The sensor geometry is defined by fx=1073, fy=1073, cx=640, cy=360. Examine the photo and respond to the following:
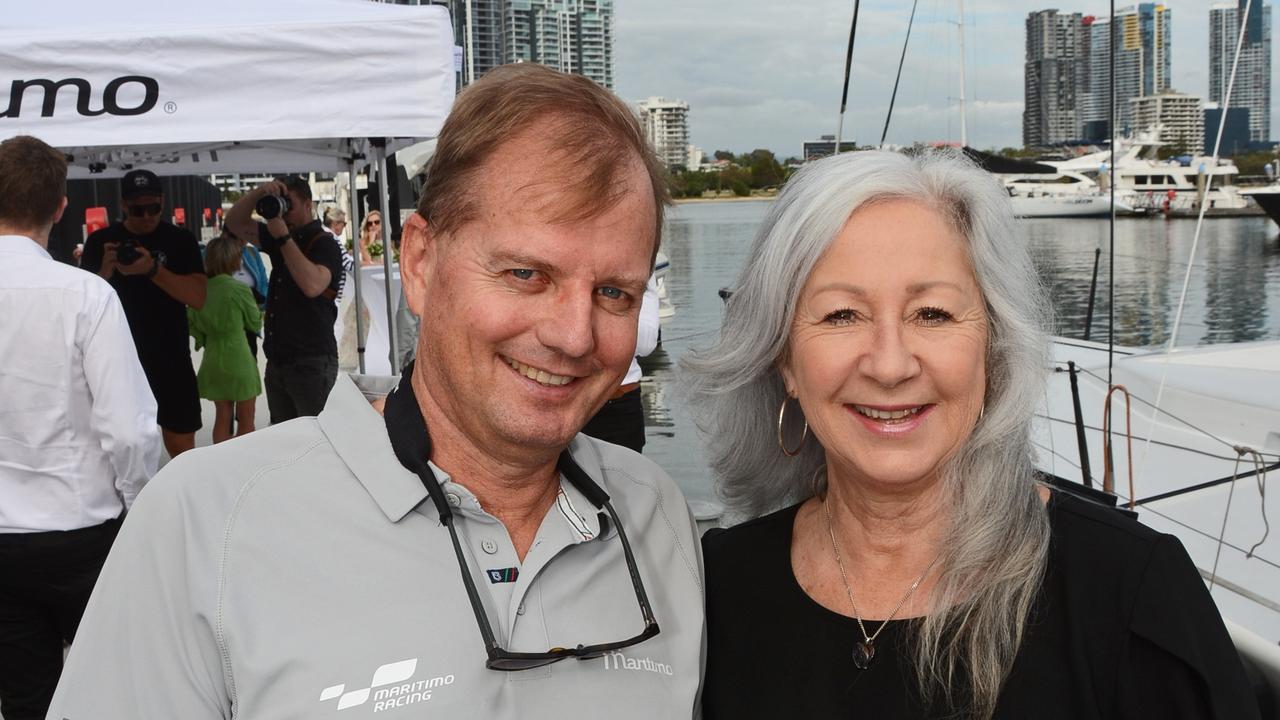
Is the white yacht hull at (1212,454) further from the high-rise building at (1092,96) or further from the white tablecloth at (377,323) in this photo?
the high-rise building at (1092,96)

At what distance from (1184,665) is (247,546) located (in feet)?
4.40

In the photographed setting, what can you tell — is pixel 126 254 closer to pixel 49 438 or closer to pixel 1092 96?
pixel 49 438

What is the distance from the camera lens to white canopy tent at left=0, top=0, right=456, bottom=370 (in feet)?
13.2

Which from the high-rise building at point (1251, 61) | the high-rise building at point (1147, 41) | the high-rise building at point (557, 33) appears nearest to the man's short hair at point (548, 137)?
the high-rise building at point (1251, 61)

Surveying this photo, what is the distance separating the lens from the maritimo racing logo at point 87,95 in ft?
13.1

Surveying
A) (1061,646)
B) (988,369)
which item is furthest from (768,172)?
(1061,646)

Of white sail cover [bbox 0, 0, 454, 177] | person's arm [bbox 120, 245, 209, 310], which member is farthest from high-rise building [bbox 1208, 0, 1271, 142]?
person's arm [bbox 120, 245, 209, 310]

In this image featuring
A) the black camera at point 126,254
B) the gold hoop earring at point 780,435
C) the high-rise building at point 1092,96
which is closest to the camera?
the gold hoop earring at point 780,435

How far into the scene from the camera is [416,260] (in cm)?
176

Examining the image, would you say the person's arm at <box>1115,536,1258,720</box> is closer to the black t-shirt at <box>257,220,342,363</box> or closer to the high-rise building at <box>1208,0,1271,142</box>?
the high-rise building at <box>1208,0,1271,142</box>

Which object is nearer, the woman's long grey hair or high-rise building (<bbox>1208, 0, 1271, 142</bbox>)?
the woman's long grey hair

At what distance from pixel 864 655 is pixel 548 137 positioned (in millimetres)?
1006

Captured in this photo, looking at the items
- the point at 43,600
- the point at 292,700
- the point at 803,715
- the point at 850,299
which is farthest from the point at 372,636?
the point at 43,600

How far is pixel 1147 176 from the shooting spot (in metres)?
47.9
